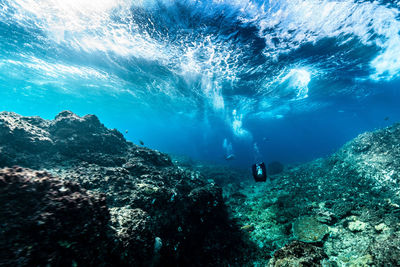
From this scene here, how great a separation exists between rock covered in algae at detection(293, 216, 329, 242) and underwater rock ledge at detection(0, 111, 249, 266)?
2108 millimetres

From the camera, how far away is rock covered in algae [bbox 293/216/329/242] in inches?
217

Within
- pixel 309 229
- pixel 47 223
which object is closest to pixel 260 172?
pixel 309 229

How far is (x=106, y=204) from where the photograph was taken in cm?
357

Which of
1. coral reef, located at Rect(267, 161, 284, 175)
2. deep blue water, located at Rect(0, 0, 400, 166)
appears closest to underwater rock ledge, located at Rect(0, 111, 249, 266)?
deep blue water, located at Rect(0, 0, 400, 166)

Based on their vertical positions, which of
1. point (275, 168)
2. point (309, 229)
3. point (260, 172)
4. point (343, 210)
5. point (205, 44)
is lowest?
point (309, 229)

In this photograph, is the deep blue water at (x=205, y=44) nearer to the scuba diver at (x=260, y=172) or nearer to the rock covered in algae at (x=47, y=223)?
the scuba diver at (x=260, y=172)

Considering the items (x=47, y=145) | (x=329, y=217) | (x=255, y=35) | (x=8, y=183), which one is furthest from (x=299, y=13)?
(x=47, y=145)

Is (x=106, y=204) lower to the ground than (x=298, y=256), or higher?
higher

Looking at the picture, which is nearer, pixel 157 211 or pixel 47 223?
pixel 47 223

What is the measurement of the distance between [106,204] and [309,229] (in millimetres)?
6800

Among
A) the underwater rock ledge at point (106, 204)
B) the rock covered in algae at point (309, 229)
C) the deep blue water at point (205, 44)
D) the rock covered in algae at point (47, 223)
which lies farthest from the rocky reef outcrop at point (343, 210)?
the deep blue water at point (205, 44)

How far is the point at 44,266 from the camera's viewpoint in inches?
88.1

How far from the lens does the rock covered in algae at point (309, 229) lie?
5520mm

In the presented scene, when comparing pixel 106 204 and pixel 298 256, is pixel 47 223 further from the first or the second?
pixel 298 256
